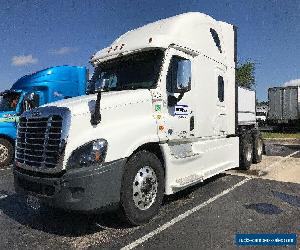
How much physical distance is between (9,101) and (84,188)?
906 cm

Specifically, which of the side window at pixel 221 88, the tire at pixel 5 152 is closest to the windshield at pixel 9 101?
the tire at pixel 5 152

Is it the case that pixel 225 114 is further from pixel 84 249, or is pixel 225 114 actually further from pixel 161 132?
pixel 84 249

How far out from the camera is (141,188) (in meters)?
5.15

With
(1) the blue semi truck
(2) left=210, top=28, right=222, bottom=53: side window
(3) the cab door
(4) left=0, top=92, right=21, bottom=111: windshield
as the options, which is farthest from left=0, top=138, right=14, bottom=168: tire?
(2) left=210, top=28, right=222, bottom=53: side window

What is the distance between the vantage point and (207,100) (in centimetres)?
712

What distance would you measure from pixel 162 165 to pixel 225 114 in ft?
10.1

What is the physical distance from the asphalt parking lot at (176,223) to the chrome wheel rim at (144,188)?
34 cm

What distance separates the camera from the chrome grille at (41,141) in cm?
463

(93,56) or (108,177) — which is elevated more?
(93,56)

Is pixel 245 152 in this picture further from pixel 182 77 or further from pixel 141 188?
pixel 141 188

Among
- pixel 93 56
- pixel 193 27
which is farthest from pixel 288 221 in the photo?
pixel 93 56

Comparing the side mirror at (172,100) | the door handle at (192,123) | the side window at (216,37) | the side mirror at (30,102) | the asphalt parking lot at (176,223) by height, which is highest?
the side window at (216,37)

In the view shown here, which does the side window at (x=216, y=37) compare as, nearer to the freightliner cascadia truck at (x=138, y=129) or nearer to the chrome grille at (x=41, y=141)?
the freightliner cascadia truck at (x=138, y=129)

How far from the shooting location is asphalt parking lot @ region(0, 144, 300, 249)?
4.63 meters
